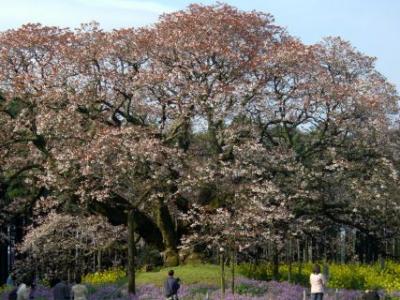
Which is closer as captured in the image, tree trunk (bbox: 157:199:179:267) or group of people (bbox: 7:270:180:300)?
group of people (bbox: 7:270:180:300)

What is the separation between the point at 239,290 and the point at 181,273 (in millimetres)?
3459

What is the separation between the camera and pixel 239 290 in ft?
89.1

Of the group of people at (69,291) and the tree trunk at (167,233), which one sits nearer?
the group of people at (69,291)

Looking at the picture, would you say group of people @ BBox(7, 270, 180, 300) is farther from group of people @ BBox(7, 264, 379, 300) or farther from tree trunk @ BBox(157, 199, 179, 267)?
tree trunk @ BBox(157, 199, 179, 267)

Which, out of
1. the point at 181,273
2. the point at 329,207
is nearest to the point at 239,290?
the point at 181,273

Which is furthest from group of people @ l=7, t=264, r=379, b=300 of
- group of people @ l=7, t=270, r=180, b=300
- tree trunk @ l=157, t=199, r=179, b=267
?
tree trunk @ l=157, t=199, r=179, b=267

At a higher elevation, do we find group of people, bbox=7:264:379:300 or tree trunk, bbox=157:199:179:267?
tree trunk, bbox=157:199:179:267

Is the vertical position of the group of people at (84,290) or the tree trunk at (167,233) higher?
the tree trunk at (167,233)

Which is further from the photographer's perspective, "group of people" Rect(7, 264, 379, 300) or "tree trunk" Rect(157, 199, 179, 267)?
"tree trunk" Rect(157, 199, 179, 267)

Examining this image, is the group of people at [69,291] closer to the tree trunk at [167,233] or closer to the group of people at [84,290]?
the group of people at [84,290]

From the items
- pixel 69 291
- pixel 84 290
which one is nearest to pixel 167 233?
pixel 69 291

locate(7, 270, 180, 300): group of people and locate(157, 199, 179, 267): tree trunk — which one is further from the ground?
locate(157, 199, 179, 267): tree trunk

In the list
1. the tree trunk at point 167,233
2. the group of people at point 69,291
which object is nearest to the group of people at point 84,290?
the group of people at point 69,291

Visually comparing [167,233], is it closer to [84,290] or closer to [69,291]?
[69,291]
